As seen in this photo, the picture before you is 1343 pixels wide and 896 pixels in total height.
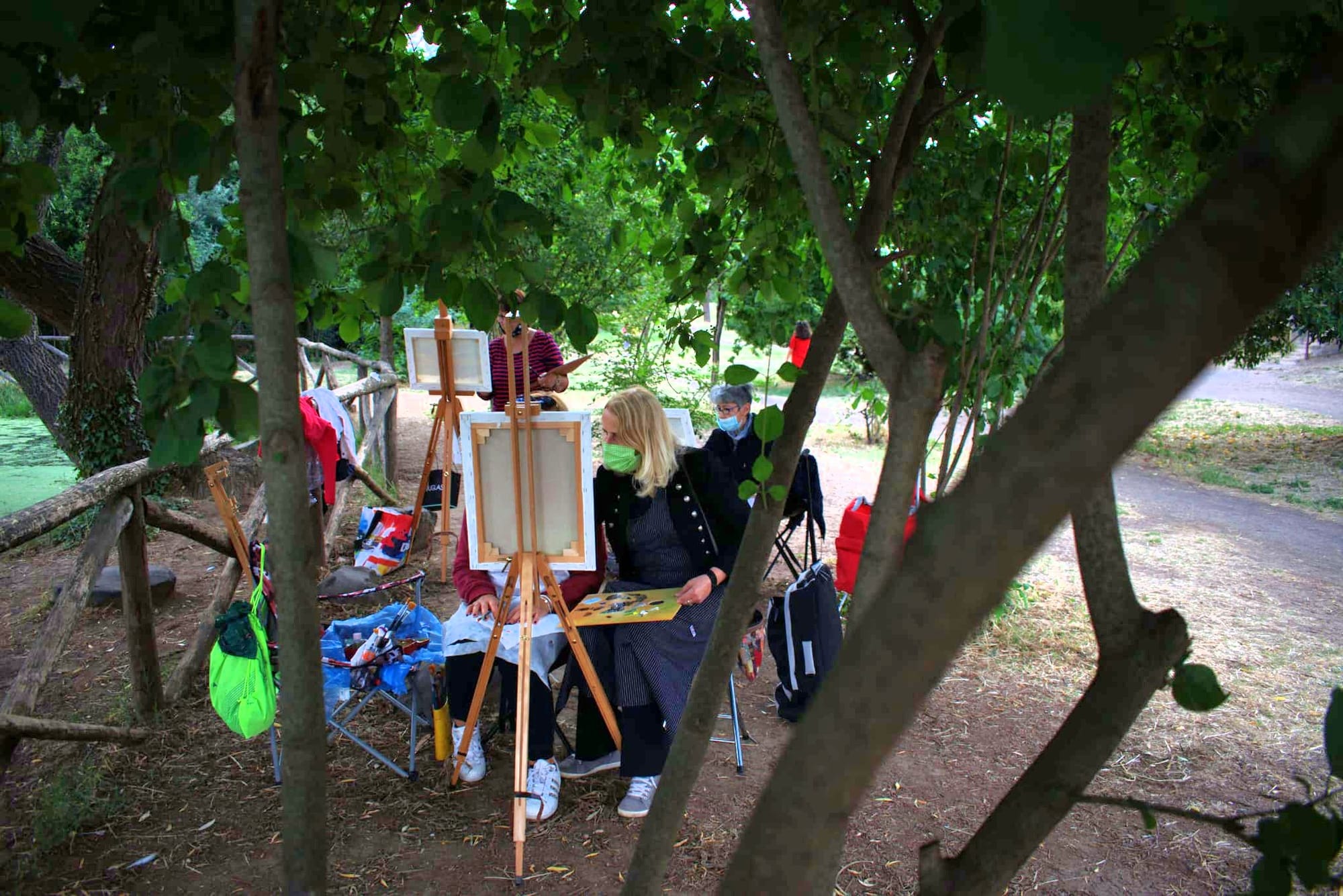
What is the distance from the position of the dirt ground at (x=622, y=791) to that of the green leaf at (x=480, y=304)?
73.6 inches

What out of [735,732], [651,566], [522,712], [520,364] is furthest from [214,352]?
[520,364]

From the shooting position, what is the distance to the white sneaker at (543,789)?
10.2ft

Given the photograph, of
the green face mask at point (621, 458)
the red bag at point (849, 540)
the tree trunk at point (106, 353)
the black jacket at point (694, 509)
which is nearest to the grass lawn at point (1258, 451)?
the red bag at point (849, 540)

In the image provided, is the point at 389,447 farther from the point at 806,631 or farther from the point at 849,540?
the point at 806,631

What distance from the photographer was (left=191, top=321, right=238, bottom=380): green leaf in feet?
3.81

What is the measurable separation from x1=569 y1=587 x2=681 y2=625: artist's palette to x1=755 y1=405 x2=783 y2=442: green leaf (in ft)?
5.82

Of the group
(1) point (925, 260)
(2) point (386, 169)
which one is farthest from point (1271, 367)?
(2) point (386, 169)

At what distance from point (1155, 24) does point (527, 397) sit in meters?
2.34

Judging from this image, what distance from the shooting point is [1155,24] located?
63 centimetres

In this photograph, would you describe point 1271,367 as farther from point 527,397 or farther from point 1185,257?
point 1185,257

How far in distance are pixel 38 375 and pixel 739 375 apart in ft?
26.1

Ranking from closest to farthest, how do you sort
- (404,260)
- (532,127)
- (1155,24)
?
(1155,24) < (404,260) < (532,127)

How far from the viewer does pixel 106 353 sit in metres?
6.27

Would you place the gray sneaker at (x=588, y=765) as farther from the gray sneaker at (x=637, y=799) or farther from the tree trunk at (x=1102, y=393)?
the tree trunk at (x=1102, y=393)
